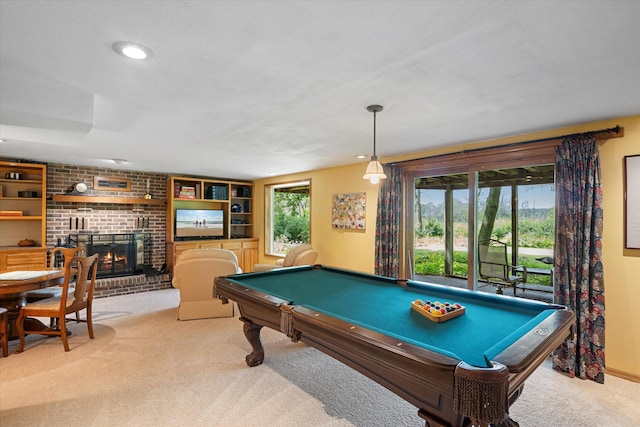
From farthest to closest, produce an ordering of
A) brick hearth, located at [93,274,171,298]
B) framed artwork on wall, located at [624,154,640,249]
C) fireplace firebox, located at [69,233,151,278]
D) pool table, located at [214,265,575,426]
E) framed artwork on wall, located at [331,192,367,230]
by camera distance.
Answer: fireplace firebox, located at [69,233,151,278] < brick hearth, located at [93,274,171,298] < framed artwork on wall, located at [331,192,367,230] < framed artwork on wall, located at [624,154,640,249] < pool table, located at [214,265,575,426]

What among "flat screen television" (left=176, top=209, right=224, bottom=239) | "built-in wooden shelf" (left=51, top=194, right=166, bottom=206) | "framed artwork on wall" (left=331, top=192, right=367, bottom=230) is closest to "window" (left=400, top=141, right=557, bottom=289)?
"framed artwork on wall" (left=331, top=192, right=367, bottom=230)

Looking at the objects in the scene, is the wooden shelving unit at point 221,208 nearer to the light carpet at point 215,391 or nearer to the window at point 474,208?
the light carpet at point 215,391

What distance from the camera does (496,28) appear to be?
1.57 meters

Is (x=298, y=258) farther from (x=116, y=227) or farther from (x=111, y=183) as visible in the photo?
(x=111, y=183)

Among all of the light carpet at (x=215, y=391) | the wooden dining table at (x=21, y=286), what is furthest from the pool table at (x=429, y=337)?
the wooden dining table at (x=21, y=286)

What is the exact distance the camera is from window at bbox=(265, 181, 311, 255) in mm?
7230

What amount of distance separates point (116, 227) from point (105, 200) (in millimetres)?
588

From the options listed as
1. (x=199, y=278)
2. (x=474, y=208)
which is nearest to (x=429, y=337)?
(x=474, y=208)

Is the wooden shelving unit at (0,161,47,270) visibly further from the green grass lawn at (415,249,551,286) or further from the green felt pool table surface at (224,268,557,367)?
the green grass lawn at (415,249,551,286)

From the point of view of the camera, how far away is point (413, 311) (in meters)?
2.14

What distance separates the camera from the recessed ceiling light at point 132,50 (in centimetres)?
172

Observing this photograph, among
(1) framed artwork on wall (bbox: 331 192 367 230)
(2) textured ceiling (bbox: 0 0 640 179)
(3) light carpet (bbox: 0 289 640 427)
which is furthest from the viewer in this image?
(1) framed artwork on wall (bbox: 331 192 367 230)

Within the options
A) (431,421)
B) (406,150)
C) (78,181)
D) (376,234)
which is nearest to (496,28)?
(431,421)

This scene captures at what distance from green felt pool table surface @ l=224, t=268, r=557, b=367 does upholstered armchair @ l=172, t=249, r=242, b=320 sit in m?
1.21
